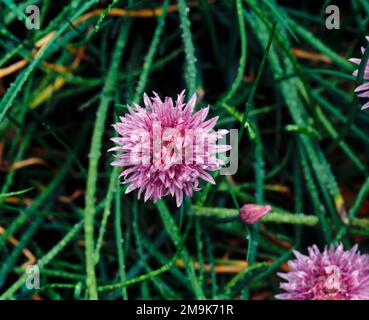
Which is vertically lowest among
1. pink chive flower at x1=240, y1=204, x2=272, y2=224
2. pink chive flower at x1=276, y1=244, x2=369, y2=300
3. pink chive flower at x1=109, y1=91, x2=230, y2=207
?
pink chive flower at x1=276, y1=244, x2=369, y2=300

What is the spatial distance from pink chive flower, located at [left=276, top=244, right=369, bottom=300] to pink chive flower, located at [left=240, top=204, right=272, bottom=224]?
74 millimetres

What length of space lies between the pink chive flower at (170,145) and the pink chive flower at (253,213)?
0.11 meters

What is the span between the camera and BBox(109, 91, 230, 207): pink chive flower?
2.11ft

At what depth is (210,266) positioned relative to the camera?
87cm

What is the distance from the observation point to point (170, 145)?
0.64 meters

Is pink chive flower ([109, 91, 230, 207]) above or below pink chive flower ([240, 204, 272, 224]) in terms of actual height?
above

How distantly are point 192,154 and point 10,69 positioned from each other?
1.37 feet

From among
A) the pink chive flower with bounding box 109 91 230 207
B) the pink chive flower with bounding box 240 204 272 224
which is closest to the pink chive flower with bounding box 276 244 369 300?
the pink chive flower with bounding box 240 204 272 224

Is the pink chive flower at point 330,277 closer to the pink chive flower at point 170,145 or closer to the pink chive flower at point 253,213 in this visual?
the pink chive flower at point 253,213

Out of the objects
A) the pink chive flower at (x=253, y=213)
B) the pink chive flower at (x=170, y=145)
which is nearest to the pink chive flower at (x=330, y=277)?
the pink chive flower at (x=253, y=213)

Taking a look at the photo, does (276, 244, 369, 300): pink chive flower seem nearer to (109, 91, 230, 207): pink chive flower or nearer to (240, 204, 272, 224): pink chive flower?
(240, 204, 272, 224): pink chive flower

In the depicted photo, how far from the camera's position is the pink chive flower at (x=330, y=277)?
28.0 inches

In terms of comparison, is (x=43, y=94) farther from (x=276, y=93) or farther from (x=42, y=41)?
(x=276, y=93)
